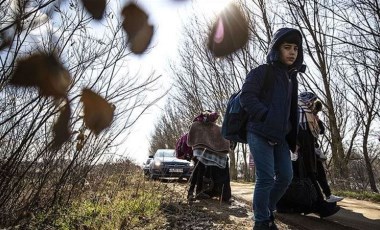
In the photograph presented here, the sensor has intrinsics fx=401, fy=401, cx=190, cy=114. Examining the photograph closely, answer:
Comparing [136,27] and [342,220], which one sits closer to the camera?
[342,220]

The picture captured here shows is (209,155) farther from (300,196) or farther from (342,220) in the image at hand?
(342,220)

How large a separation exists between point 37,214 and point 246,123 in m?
2.52

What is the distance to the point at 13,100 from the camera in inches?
147

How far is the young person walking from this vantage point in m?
3.35

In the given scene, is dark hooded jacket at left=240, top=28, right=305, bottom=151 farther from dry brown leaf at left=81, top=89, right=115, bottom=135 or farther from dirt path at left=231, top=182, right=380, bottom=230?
dry brown leaf at left=81, top=89, right=115, bottom=135

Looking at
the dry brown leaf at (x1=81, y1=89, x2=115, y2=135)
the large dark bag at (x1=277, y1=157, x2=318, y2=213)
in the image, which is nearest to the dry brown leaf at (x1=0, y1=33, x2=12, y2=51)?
the dry brown leaf at (x1=81, y1=89, x2=115, y2=135)

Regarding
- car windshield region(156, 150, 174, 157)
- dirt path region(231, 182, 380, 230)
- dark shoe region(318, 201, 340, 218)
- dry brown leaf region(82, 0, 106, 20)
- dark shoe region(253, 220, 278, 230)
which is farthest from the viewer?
car windshield region(156, 150, 174, 157)

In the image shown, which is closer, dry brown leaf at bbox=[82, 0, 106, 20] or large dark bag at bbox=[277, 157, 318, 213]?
dry brown leaf at bbox=[82, 0, 106, 20]

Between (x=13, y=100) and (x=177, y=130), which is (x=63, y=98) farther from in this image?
(x=177, y=130)

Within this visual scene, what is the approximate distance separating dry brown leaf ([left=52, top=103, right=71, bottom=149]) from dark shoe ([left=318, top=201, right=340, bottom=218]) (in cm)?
311

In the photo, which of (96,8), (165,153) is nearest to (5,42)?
(96,8)

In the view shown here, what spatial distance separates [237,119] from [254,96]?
12.7 inches

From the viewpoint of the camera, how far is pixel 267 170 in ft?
11.0

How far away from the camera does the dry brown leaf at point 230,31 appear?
12.9m
